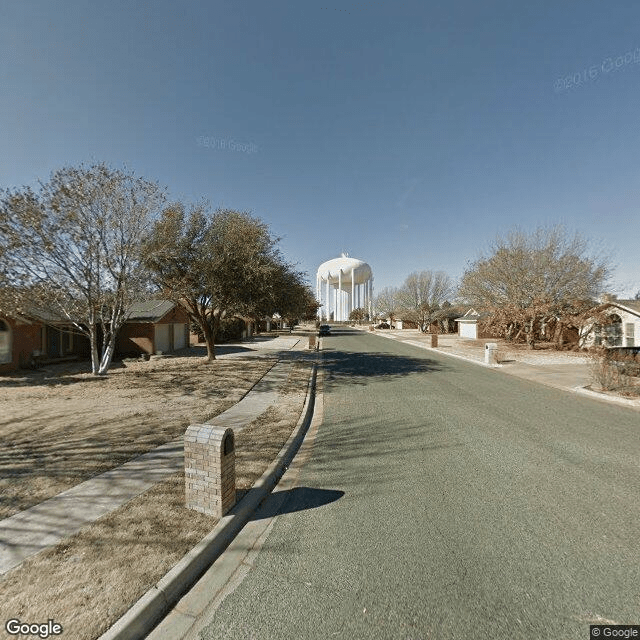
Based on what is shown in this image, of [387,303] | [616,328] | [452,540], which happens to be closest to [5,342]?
[452,540]

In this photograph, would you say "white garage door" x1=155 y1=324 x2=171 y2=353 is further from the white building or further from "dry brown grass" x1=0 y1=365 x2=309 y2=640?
the white building

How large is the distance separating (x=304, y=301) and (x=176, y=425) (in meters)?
11.0

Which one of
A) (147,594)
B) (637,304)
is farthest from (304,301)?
(637,304)

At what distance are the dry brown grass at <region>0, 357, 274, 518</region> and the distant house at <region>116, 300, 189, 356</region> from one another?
6.18 metres

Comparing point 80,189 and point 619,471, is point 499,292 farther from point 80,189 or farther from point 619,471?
point 80,189

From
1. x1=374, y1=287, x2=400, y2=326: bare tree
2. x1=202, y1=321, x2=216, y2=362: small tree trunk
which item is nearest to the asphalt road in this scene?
x1=202, y1=321, x2=216, y2=362: small tree trunk

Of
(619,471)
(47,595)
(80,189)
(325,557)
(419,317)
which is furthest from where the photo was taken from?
(419,317)

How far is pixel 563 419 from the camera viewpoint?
7355 mm

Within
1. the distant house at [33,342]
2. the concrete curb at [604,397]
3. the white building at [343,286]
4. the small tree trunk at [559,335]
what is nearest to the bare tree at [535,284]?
the small tree trunk at [559,335]

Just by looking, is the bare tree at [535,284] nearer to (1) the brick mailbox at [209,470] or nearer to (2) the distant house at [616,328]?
(2) the distant house at [616,328]

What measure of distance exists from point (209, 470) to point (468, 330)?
38.4 meters

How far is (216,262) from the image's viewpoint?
13375mm

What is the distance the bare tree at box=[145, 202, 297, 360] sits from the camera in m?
13.2

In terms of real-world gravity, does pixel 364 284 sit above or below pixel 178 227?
above
